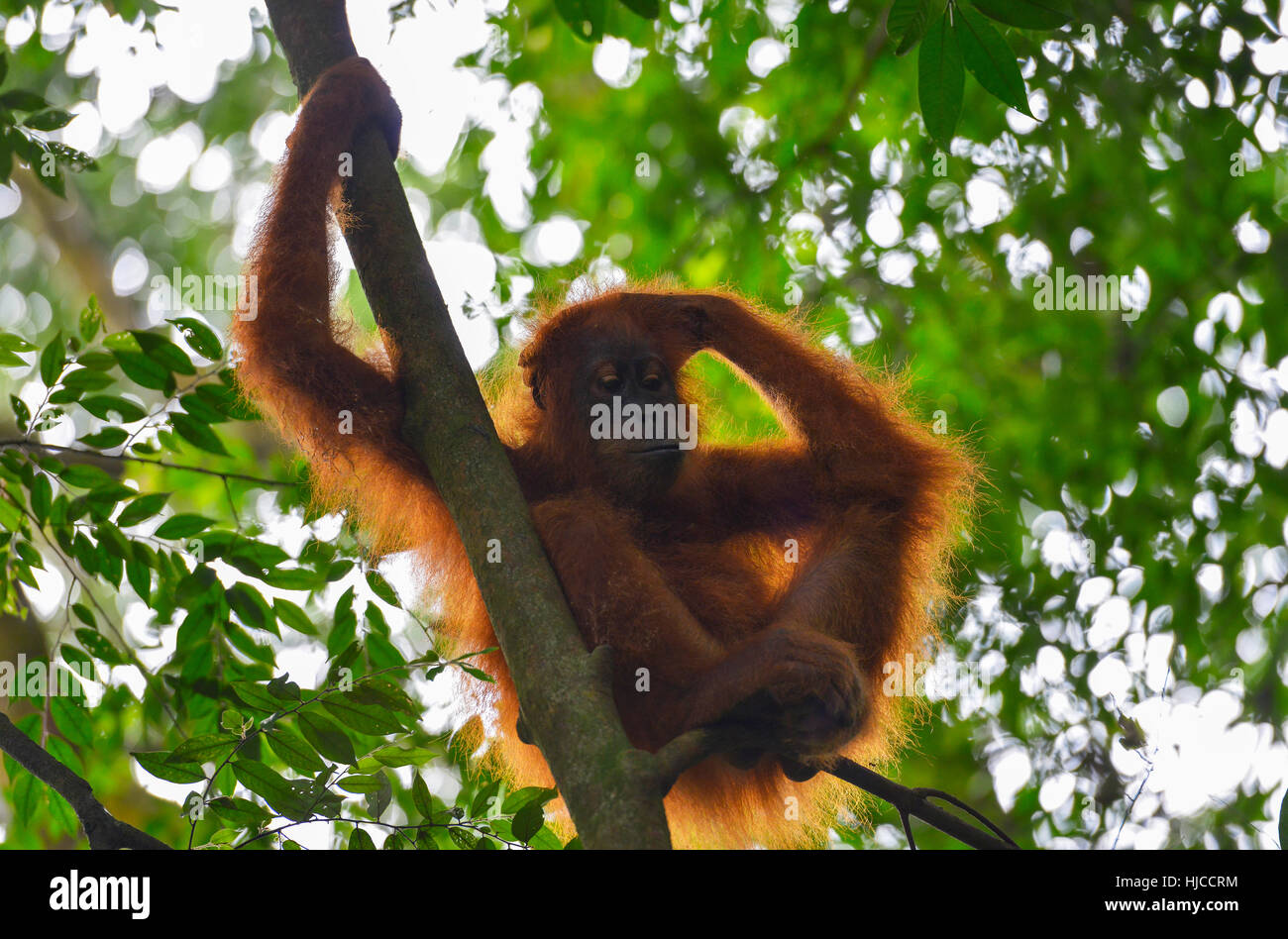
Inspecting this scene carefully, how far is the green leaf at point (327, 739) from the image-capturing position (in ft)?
8.57

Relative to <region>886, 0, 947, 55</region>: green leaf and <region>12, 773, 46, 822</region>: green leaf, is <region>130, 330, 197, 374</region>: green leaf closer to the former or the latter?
<region>12, 773, 46, 822</region>: green leaf

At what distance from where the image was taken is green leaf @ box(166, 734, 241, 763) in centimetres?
249

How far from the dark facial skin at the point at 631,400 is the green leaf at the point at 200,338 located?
1059 mm

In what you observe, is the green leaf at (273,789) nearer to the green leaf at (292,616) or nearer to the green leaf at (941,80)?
the green leaf at (292,616)

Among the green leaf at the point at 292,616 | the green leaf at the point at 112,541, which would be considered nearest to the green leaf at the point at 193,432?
the green leaf at the point at 112,541

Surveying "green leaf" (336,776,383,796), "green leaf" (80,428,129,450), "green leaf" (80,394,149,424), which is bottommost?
"green leaf" (336,776,383,796)

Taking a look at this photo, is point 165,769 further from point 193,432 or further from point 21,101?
point 21,101

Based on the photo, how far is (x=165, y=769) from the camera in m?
2.49

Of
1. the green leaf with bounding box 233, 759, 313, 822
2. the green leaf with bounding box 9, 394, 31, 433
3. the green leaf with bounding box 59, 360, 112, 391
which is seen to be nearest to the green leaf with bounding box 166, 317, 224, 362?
the green leaf with bounding box 59, 360, 112, 391

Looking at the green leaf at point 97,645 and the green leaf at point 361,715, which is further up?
the green leaf at point 97,645

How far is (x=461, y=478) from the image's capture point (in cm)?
256

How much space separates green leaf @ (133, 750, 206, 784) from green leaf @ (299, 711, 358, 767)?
24cm
